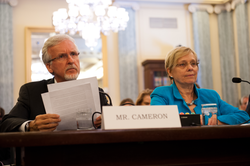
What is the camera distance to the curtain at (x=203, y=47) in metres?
6.70

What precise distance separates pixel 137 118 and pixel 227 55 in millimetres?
6259

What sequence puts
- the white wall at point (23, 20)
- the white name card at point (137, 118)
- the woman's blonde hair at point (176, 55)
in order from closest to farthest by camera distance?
the white name card at point (137, 118)
the woman's blonde hair at point (176, 55)
the white wall at point (23, 20)

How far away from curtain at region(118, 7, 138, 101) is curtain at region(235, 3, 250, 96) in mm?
2403

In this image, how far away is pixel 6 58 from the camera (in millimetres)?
5934

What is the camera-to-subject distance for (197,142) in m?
1.14

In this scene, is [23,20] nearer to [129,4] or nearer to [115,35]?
[115,35]

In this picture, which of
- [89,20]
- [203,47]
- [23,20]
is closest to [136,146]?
[89,20]

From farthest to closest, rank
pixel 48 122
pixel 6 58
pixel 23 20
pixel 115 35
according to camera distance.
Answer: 1. pixel 115 35
2. pixel 23 20
3. pixel 6 58
4. pixel 48 122

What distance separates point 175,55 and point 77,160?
4.16ft

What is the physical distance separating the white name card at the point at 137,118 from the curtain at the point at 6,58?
5.19m

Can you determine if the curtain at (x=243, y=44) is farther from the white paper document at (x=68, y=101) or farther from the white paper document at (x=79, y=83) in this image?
the white paper document at (x=68, y=101)

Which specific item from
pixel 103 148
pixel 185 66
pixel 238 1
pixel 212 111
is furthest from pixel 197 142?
pixel 238 1

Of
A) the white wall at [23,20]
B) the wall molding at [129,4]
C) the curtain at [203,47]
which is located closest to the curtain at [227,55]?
the curtain at [203,47]

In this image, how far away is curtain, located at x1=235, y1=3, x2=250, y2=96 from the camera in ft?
20.3
